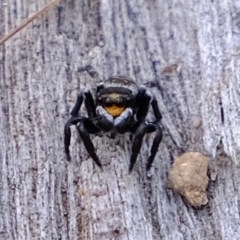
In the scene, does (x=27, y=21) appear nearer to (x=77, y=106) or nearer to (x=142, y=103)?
(x=77, y=106)

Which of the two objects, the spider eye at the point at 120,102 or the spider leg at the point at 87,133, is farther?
the spider eye at the point at 120,102

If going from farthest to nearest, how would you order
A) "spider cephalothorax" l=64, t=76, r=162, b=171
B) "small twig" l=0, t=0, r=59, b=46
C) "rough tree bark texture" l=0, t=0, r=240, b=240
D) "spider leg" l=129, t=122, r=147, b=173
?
"small twig" l=0, t=0, r=59, b=46
"spider cephalothorax" l=64, t=76, r=162, b=171
"spider leg" l=129, t=122, r=147, b=173
"rough tree bark texture" l=0, t=0, r=240, b=240

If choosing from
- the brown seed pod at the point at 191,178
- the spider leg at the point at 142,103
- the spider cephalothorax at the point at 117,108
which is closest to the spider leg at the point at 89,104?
the spider cephalothorax at the point at 117,108

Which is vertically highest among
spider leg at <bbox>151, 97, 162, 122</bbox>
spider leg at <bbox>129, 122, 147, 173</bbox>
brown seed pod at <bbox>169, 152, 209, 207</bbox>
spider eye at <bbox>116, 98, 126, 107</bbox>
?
spider eye at <bbox>116, 98, 126, 107</bbox>

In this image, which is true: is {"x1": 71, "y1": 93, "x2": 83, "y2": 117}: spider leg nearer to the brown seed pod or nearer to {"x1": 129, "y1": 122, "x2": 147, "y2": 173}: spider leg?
{"x1": 129, "y1": 122, "x2": 147, "y2": 173}: spider leg

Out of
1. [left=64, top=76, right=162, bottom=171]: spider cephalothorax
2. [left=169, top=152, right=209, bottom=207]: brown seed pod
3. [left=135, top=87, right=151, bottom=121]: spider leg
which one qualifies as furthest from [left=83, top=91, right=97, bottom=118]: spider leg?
[left=169, top=152, right=209, bottom=207]: brown seed pod

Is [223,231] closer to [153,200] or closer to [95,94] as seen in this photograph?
[153,200]

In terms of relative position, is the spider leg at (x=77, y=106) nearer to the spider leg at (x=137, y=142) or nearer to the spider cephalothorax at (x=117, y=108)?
the spider cephalothorax at (x=117, y=108)
